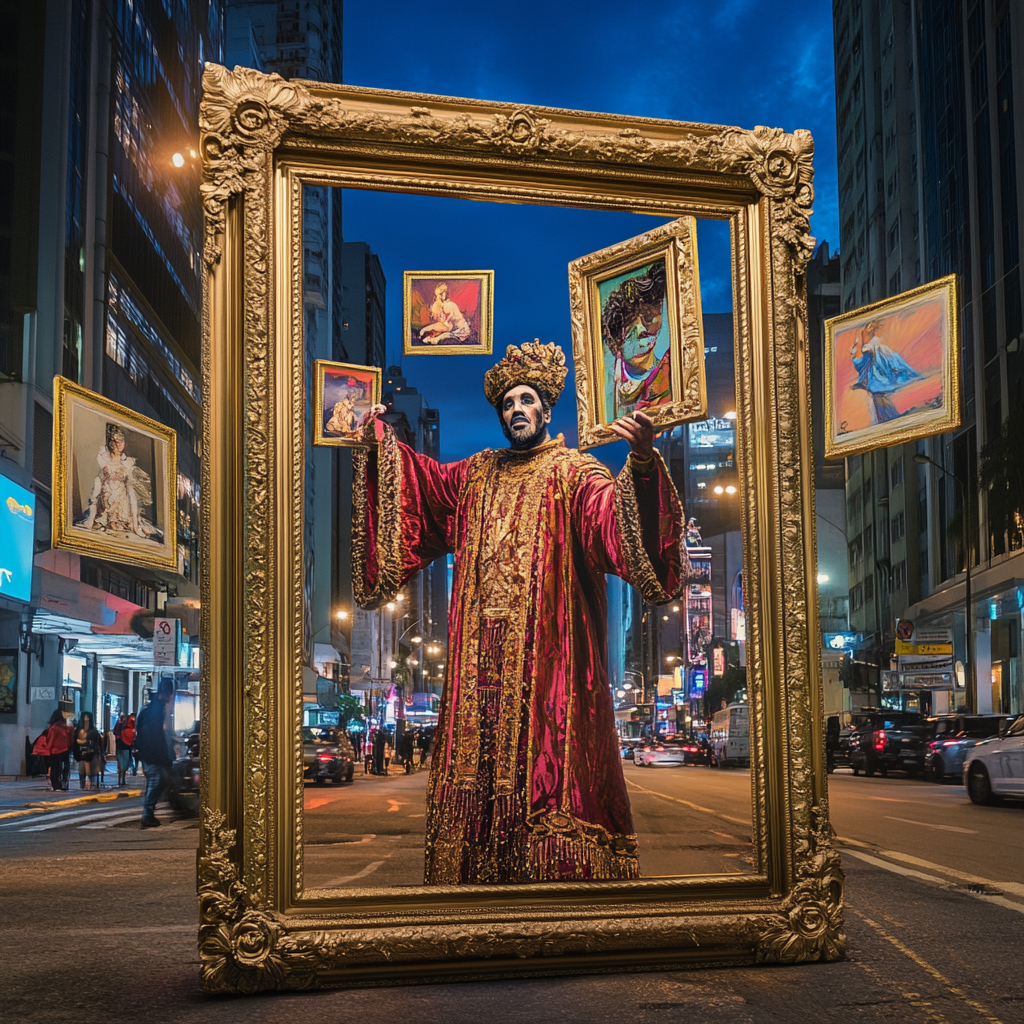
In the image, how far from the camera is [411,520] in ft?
21.4

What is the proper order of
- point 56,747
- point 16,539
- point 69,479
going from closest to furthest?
1. point 69,479
2. point 56,747
3. point 16,539

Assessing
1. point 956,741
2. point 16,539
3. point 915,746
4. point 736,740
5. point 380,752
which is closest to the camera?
point 380,752

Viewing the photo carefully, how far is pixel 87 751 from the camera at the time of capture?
89.7 ft

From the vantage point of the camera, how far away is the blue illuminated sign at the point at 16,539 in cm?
2831

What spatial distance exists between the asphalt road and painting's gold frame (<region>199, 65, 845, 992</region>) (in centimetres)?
16

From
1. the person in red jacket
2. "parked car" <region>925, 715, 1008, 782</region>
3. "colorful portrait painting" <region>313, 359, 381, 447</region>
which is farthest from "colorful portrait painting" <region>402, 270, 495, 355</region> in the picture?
"parked car" <region>925, 715, 1008, 782</region>

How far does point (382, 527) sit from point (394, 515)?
9cm

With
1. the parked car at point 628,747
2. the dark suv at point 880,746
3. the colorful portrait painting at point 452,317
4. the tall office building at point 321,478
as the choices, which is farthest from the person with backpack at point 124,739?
the colorful portrait painting at point 452,317

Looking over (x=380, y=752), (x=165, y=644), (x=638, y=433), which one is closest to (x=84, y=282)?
(x=165, y=644)

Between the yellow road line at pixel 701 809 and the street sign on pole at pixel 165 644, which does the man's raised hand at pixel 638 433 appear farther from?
the street sign on pole at pixel 165 644

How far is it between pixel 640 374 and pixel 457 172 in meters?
1.42

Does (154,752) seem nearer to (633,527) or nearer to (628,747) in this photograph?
(628,747)

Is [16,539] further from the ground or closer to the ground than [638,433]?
further from the ground

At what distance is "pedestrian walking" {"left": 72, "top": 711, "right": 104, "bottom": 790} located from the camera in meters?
27.3
